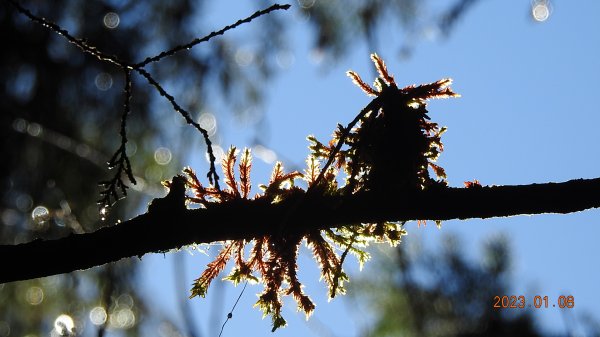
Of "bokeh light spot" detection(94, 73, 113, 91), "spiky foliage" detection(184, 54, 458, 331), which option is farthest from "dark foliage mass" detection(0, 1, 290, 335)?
"spiky foliage" detection(184, 54, 458, 331)

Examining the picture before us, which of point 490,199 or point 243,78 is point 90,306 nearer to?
point 243,78

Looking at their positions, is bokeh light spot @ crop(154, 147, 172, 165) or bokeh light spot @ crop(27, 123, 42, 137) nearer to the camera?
bokeh light spot @ crop(27, 123, 42, 137)

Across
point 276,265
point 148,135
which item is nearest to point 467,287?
point 148,135

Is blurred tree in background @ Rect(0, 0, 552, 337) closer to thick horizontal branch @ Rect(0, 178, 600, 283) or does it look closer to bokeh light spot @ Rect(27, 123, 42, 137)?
bokeh light spot @ Rect(27, 123, 42, 137)

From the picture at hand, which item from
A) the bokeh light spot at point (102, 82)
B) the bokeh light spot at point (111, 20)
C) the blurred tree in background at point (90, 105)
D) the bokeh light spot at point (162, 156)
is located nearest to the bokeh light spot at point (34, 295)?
the blurred tree in background at point (90, 105)

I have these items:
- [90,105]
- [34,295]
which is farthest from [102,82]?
[34,295]
